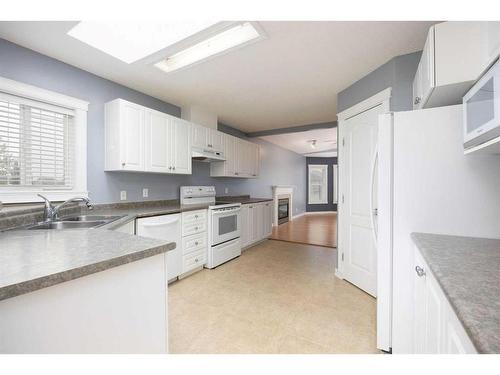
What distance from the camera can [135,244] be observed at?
102 centimetres

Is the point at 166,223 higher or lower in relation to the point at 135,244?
lower

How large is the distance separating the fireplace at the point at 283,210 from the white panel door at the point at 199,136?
3880 mm

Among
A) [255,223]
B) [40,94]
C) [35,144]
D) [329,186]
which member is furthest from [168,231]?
[329,186]

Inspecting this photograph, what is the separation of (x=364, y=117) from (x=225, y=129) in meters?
2.70

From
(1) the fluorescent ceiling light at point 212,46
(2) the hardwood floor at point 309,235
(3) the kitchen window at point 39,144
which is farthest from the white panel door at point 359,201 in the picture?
(3) the kitchen window at point 39,144

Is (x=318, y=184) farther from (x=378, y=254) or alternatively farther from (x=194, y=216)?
(x=378, y=254)

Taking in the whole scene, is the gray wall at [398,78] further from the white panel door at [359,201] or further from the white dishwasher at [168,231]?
the white dishwasher at [168,231]

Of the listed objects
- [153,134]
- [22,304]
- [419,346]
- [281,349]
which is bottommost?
[281,349]

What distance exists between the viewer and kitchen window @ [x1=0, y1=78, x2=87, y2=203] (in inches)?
76.2

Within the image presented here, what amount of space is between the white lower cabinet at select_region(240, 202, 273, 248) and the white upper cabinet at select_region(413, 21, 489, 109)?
3.03 meters

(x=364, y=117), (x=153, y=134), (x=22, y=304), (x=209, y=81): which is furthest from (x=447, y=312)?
(x=153, y=134)

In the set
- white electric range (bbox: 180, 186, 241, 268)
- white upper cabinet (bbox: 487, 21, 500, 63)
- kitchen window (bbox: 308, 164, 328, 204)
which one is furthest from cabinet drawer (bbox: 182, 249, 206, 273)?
kitchen window (bbox: 308, 164, 328, 204)

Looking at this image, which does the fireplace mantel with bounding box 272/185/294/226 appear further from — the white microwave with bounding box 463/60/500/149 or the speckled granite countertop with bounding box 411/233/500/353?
the white microwave with bounding box 463/60/500/149
